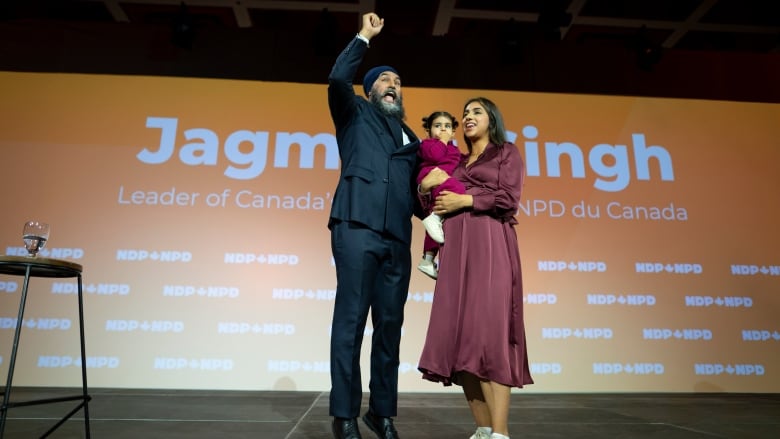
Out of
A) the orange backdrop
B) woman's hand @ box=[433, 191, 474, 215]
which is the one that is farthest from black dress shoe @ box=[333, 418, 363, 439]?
the orange backdrop

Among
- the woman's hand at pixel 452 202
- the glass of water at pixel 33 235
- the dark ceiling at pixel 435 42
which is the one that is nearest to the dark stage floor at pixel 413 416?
the glass of water at pixel 33 235

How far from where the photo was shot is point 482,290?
160 centimetres

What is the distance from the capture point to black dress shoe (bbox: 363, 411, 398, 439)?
174 centimetres

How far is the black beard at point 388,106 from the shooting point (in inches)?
77.9

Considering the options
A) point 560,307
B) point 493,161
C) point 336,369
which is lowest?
point 336,369

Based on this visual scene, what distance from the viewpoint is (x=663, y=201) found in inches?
153

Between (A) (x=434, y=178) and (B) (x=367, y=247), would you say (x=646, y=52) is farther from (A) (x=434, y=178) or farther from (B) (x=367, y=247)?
(B) (x=367, y=247)

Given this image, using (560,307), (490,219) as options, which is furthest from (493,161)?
(560,307)

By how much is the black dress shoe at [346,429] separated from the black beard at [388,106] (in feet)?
3.68

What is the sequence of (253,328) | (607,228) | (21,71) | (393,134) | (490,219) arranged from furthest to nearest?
(21,71), (607,228), (253,328), (393,134), (490,219)

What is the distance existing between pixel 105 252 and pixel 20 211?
0.69m

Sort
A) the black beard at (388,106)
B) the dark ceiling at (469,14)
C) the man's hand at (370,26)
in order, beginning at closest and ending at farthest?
the man's hand at (370,26) < the black beard at (388,106) < the dark ceiling at (469,14)

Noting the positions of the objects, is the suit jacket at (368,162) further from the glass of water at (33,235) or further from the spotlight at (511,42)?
the spotlight at (511,42)

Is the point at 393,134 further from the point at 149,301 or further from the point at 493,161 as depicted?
the point at 149,301
